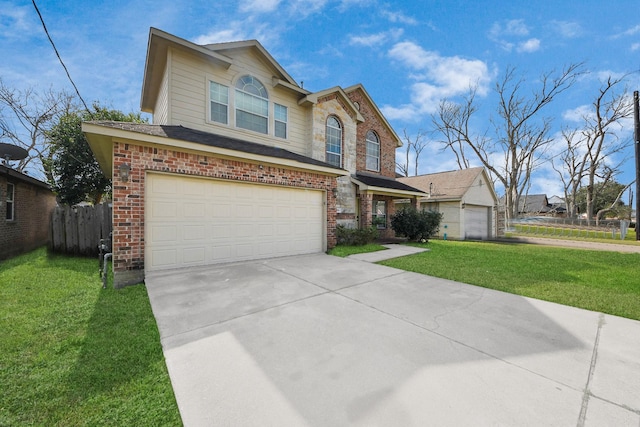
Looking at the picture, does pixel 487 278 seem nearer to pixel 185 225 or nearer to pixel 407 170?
pixel 185 225

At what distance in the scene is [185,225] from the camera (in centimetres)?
602

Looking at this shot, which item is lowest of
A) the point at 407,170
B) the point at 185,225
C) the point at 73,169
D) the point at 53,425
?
the point at 53,425

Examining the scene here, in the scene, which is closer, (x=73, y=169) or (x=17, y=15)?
(x=17, y=15)

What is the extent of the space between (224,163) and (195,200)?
120cm

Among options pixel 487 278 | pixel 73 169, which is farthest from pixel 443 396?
pixel 73 169

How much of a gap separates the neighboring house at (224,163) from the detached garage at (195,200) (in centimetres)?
2

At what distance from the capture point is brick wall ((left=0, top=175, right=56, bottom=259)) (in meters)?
8.25

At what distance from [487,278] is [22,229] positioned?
15.5 m

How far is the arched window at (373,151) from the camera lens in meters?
13.9

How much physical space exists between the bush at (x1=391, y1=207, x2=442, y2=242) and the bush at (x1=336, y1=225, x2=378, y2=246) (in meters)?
2.51

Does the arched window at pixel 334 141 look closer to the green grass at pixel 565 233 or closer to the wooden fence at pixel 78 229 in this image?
the wooden fence at pixel 78 229

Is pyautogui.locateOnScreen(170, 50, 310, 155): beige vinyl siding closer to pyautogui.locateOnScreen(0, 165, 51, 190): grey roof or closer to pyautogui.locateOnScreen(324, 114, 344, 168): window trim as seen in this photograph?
pyautogui.locateOnScreen(324, 114, 344, 168): window trim

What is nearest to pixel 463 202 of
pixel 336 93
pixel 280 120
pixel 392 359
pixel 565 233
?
pixel 336 93

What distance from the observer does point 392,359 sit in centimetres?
252
